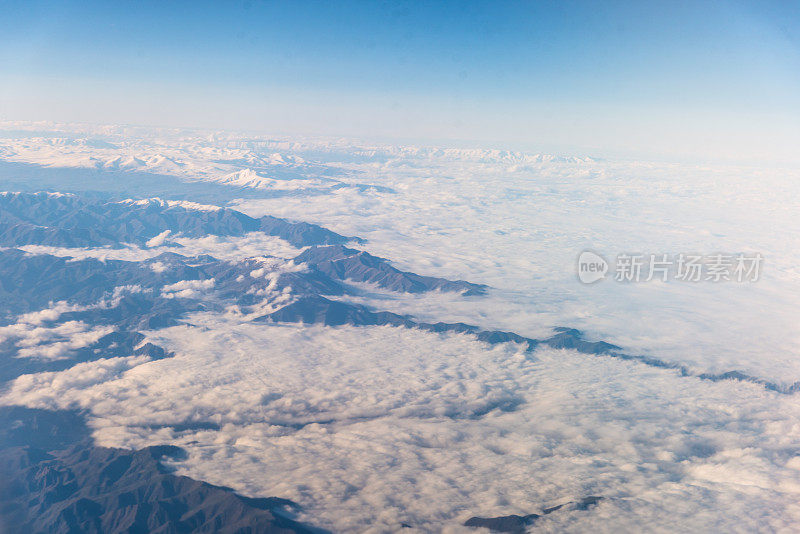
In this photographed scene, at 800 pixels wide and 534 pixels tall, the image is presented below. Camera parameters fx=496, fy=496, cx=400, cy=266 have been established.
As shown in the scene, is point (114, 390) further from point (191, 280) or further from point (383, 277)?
point (383, 277)

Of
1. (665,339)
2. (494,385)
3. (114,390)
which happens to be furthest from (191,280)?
(665,339)

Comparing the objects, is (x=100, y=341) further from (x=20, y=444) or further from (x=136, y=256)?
(x=136, y=256)

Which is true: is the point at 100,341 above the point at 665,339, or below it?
below

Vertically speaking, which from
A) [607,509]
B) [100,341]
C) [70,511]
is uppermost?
[607,509]

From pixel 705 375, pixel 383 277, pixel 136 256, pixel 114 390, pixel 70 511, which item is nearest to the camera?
pixel 70 511

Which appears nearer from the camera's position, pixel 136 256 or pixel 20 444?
pixel 20 444

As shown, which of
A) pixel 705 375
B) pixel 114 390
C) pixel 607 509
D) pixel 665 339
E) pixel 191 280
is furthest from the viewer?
pixel 191 280

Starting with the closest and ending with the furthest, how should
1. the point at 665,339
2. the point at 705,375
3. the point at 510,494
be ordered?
1. the point at 510,494
2. the point at 705,375
3. the point at 665,339

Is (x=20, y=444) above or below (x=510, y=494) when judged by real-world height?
below

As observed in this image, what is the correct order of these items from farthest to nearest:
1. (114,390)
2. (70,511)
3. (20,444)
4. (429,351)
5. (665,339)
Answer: (665,339) → (429,351) → (114,390) → (20,444) → (70,511)

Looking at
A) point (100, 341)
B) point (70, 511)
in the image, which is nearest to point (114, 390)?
point (70, 511)
